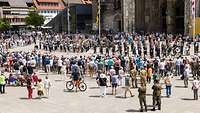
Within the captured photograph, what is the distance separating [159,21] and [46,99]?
5919 cm

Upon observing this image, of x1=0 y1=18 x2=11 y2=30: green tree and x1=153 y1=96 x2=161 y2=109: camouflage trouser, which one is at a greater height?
x1=0 y1=18 x2=11 y2=30: green tree

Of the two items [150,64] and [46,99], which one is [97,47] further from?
[46,99]

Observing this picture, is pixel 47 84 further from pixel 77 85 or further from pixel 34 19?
pixel 34 19

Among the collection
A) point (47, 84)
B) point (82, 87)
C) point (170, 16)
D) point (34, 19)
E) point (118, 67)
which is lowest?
point (82, 87)

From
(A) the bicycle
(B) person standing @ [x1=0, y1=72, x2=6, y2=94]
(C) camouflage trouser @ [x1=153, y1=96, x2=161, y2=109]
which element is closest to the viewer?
(C) camouflage trouser @ [x1=153, y1=96, x2=161, y2=109]

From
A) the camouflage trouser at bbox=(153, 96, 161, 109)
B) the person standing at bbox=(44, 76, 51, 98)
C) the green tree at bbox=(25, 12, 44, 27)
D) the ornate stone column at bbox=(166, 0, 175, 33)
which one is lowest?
the camouflage trouser at bbox=(153, 96, 161, 109)

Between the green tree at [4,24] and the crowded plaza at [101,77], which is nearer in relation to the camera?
the crowded plaza at [101,77]

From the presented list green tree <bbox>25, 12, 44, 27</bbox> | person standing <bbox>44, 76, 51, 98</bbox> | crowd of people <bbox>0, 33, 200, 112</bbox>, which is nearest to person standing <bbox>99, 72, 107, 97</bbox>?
crowd of people <bbox>0, 33, 200, 112</bbox>

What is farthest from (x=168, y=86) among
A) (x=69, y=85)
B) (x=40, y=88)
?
(x=40, y=88)

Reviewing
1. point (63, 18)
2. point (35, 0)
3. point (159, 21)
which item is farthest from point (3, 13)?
point (159, 21)

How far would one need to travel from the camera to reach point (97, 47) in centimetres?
6297

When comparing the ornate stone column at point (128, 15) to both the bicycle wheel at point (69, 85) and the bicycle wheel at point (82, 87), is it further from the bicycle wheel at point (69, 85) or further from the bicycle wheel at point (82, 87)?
the bicycle wheel at point (82, 87)

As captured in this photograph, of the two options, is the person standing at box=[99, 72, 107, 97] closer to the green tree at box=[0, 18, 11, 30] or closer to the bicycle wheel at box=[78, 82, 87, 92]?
the bicycle wheel at box=[78, 82, 87, 92]

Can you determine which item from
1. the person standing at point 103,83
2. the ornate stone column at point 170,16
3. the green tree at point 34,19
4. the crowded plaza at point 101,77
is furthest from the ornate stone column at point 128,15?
the person standing at point 103,83
